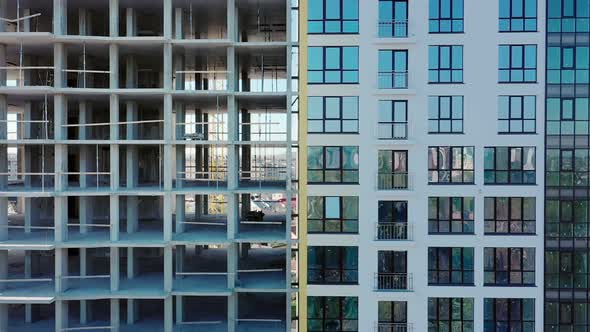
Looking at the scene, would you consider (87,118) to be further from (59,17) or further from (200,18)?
(200,18)

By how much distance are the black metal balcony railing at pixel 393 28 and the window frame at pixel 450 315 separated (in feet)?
33.1

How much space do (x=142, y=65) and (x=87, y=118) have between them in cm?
355

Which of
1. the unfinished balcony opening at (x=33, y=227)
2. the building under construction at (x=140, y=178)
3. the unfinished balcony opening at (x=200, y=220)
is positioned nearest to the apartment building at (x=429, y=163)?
the building under construction at (x=140, y=178)

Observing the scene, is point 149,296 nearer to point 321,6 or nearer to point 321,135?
point 321,135

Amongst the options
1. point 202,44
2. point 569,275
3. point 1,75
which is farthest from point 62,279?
point 569,275

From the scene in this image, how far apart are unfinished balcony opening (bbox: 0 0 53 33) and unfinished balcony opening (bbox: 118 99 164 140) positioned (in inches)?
182

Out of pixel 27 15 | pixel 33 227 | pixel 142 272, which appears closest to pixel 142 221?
→ pixel 142 272

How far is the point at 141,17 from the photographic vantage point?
1778 centimetres

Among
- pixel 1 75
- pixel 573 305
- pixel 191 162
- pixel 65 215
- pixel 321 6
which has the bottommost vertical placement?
pixel 573 305

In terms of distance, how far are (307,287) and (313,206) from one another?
3077 mm

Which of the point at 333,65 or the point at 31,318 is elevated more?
the point at 333,65

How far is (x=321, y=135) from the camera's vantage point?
622 inches

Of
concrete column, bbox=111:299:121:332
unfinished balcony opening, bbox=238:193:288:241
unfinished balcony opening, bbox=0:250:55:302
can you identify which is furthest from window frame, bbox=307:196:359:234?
unfinished balcony opening, bbox=0:250:55:302

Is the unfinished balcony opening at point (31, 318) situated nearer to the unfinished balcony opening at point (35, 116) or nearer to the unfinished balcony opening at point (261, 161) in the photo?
the unfinished balcony opening at point (35, 116)
